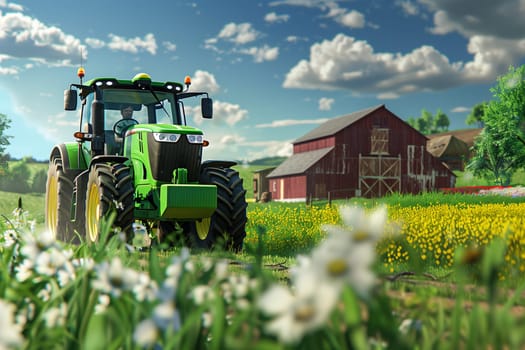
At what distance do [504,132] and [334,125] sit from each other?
13.5m

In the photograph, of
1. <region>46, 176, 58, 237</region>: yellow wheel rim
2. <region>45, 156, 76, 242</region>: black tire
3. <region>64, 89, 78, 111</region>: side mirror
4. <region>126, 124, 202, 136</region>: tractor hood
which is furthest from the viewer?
<region>46, 176, 58, 237</region>: yellow wheel rim

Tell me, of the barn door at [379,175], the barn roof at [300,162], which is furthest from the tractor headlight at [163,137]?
the barn door at [379,175]

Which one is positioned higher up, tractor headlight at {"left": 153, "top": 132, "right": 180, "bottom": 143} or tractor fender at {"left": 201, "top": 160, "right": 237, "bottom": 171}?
tractor headlight at {"left": 153, "top": 132, "right": 180, "bottom": 143}

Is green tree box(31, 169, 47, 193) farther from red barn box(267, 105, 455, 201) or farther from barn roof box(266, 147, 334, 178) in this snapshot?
red barn box(267, 105, 455, 201)

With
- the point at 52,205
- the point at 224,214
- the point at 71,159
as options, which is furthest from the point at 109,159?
the point at 52,205

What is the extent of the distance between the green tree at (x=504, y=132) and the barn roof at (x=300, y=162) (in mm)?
13636

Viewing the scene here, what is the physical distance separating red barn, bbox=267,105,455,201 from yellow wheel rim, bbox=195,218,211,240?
94.7ft

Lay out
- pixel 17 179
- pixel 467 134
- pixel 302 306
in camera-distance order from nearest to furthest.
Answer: pixel 302 306
pixel 17 179
pixel 467 134

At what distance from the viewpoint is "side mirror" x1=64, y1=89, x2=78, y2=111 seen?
9.05 meters

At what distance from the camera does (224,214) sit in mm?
8750

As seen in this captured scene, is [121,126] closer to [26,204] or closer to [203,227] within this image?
[203,227]

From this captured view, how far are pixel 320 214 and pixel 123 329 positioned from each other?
1150cm

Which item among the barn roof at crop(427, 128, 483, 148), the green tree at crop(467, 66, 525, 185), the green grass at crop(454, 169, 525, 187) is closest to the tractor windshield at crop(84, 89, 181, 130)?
the green tree at crop(467, 66, 525, 185)

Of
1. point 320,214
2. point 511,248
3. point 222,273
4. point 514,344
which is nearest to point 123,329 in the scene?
point 222,273
